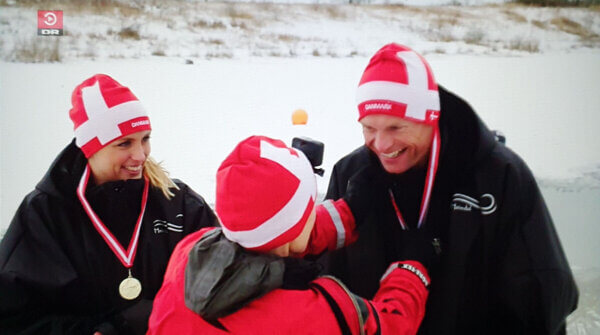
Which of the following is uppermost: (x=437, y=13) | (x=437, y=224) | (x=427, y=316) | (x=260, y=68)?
(x=437, y=13)

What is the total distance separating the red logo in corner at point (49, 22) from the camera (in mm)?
1914

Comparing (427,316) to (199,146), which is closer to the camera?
(427,316)

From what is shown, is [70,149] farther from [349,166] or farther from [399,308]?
[399,308]

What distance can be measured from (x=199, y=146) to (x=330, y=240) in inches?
47.7

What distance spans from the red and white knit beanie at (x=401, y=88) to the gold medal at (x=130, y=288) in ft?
3.13

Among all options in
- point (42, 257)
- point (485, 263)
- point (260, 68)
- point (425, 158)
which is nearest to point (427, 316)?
point (485, 263)

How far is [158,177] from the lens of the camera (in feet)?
5.04

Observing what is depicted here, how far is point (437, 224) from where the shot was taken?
127 cm

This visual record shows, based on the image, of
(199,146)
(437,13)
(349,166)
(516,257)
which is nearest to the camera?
(516,257)

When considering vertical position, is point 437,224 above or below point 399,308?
above

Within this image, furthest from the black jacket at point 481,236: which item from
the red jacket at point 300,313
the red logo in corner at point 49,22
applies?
the red logo in corner at point 49,22

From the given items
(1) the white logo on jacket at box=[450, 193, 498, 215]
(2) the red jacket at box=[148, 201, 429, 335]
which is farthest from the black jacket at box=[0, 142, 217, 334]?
(1) the white logo on jacket at box=[450, 193, 498, 215]

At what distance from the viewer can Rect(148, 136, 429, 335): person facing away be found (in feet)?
2.91

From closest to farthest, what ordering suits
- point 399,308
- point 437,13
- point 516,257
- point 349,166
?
1. point 399,308
2. point 516,257
3. point 349,166
4. point 437,13
